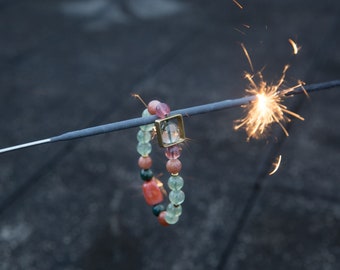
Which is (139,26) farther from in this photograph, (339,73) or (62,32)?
(339,73)

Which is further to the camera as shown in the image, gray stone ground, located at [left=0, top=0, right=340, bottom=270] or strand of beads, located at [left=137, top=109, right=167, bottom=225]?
gray stone ground, located at [left=0, top=0, right=340, bottom=270]

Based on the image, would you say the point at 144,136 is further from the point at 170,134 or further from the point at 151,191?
the point at 170,134

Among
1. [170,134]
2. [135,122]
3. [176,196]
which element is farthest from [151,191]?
[135,122]

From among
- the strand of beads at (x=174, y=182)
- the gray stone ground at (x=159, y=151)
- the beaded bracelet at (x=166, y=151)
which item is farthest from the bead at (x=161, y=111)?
the gray stone ground at (x=159, y=151)

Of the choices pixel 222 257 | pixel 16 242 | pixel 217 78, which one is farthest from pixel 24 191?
pixel 217 78

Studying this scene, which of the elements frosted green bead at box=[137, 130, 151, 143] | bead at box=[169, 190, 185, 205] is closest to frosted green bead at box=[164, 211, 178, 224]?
bead at box=[169, 190, 185, 205]

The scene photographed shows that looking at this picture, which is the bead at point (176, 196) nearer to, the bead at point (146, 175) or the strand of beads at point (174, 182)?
the strand of beads at point (174, 182)

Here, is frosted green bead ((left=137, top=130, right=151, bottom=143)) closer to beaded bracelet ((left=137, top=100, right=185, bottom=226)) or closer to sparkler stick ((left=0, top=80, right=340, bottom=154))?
beaded bracelet ((left=137, top=100, right=185, bottom=226))
